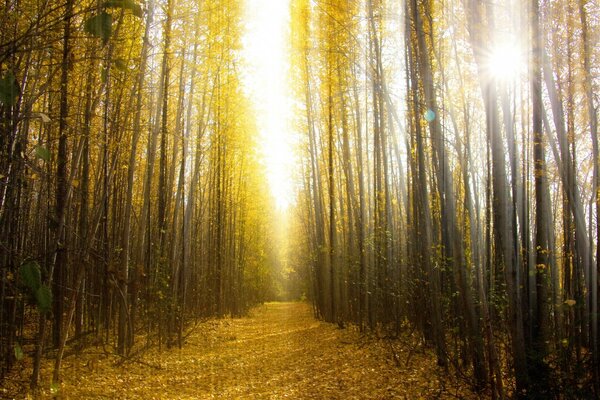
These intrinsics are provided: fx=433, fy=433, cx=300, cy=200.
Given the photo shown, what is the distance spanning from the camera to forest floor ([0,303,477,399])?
208 inches

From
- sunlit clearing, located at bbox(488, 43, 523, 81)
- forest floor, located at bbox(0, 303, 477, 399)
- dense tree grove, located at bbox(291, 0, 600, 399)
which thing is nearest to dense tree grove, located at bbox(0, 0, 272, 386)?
forest floor, located at bbox(0, 303, 477, 399)

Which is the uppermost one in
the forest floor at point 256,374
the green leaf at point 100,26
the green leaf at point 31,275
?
the green leaf at point 100,26

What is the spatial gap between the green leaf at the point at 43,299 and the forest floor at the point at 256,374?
4044 millimetres

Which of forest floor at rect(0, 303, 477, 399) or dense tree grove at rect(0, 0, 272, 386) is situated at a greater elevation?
dense tree grove at rect(0, 0, 272, 386)

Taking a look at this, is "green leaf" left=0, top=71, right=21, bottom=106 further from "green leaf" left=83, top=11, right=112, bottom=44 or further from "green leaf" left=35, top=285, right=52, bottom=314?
"green leaf" left=35, top=285, right=52, bottom=314

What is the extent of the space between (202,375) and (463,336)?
12.7 feet

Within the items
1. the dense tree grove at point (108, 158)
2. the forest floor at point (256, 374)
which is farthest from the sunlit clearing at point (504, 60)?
the forest floor at point (256, 374)

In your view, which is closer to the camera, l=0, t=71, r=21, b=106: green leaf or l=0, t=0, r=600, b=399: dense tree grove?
l=0, t=71, r=21, b=106: green leaf

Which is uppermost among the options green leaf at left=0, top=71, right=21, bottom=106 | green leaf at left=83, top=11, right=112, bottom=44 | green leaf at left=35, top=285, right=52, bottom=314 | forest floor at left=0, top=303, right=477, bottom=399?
green leaf at left=83, top=11, right=112, bottom=44

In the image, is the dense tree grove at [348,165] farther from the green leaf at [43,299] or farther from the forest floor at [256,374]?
the forest floor at [256,374]

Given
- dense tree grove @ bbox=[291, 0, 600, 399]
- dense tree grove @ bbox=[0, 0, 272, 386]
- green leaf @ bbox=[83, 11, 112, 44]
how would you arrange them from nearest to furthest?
green leaf @ bbox=[83, 11, 112, 44], dense tree grove @ bbox=[0, 0, 272, 386], dense tree grove @ bbox=[291, 0, 600, 399]

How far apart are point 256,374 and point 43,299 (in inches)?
234

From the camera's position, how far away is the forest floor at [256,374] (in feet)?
17.3

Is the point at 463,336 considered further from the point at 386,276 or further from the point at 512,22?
the point at 512,22
